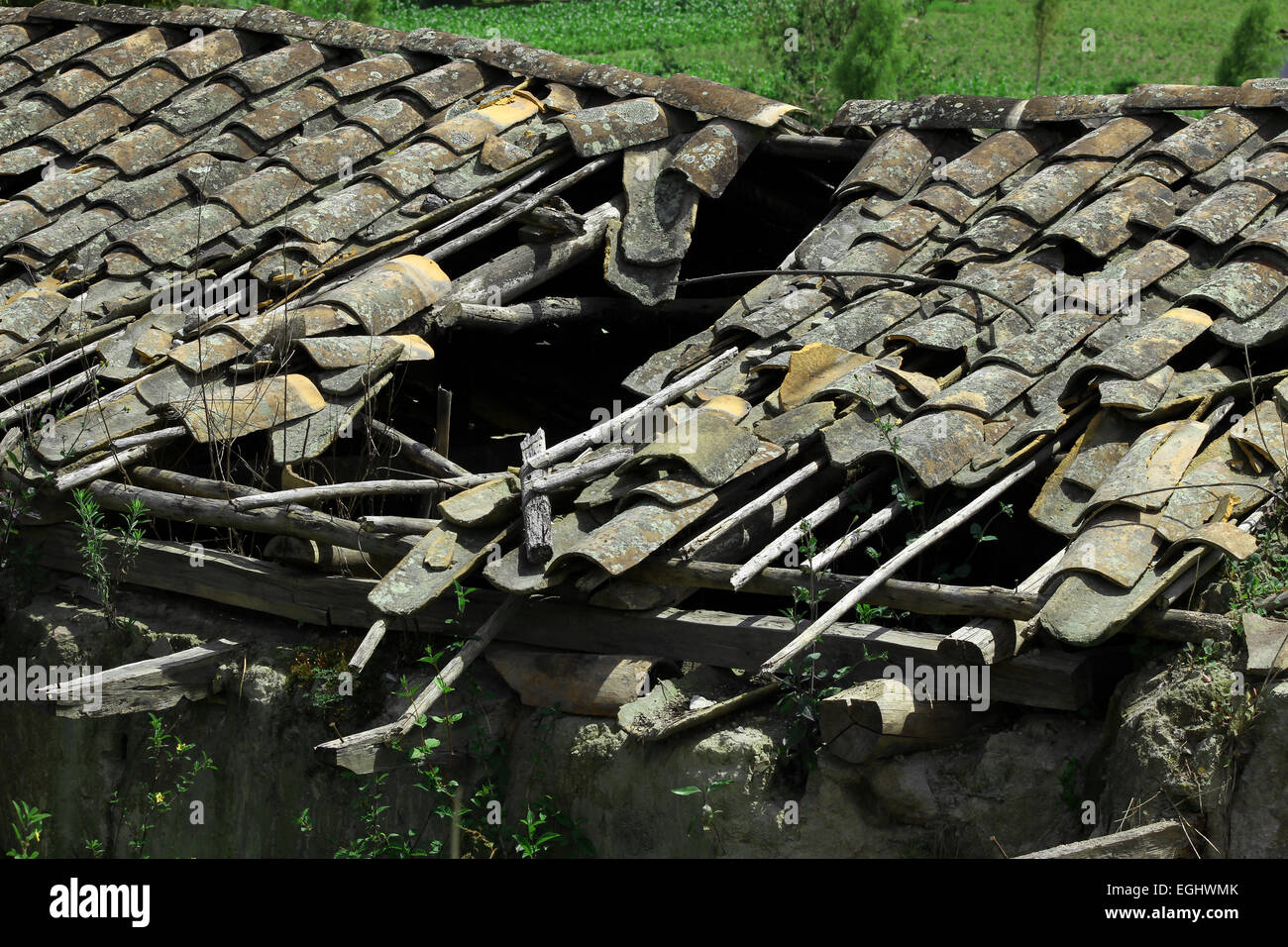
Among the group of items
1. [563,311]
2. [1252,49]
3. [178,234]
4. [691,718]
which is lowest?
[691,718]

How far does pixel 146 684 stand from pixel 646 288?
3127 mm

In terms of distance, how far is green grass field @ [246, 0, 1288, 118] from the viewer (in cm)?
2200

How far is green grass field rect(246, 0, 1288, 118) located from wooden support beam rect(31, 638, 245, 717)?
594 inches

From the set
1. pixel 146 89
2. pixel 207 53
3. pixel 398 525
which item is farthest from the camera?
pixel 207 53

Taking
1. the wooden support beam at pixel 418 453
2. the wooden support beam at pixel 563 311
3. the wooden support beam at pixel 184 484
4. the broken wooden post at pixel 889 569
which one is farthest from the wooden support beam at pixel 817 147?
the wooden support beam at pixel 184 484

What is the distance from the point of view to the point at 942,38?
25234mm

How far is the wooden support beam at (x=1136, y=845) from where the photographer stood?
3.94 metres

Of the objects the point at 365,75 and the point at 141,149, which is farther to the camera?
the point at 365,75

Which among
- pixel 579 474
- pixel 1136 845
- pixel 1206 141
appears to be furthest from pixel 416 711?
pixel 1206 141

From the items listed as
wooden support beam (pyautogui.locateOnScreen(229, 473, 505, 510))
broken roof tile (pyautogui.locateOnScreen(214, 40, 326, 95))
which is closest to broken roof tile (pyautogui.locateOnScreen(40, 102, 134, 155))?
broken roof tile (pyautogui.locateOnScreen(214, 40, 326, 95))

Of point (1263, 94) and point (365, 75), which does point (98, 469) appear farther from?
point (1263, 94)

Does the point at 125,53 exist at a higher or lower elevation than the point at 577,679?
higher

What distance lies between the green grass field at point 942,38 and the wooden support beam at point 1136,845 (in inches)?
650

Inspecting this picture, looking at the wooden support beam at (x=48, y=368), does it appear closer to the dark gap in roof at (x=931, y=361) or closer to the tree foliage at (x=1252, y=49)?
the dark gap in roof at (x=931, y=361)
